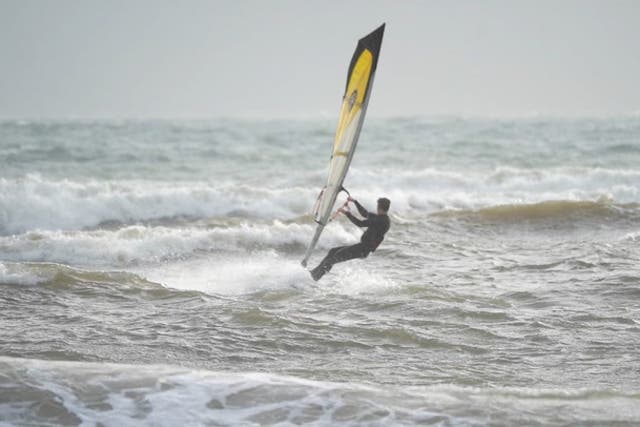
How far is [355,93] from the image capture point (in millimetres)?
8320

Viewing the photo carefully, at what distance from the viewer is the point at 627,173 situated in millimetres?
19766

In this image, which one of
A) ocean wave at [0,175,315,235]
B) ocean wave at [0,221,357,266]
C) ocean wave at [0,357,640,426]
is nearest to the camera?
ocean wave at [0,357,640,426]

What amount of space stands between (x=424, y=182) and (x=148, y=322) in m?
12.1

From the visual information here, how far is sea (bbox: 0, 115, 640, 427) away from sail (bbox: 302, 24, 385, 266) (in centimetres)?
118

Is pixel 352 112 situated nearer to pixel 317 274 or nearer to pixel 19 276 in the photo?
pixel 317 274

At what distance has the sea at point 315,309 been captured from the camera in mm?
A: 5668

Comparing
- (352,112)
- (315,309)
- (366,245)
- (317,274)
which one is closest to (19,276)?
(317,274)

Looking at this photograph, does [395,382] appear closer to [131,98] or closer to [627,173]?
[627,173]

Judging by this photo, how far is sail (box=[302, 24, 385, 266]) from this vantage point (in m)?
7.89

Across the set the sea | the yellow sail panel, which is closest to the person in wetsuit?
the sea

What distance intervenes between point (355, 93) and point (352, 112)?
19cm

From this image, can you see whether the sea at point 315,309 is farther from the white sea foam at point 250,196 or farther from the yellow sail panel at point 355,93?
the yellow sail panel at point 355,93

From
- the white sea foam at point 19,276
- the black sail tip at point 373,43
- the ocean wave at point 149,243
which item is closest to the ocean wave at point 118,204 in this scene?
the ocean wave at point 149,243

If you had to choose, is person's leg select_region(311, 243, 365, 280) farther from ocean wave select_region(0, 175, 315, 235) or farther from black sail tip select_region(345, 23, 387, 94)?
ocean wave select_region(0, 175, 315, 235)
